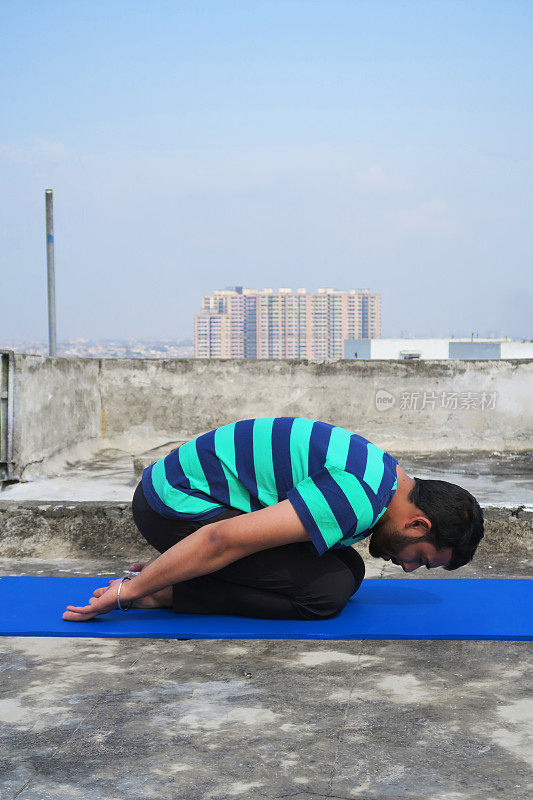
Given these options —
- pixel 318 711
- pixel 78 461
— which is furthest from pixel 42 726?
pixel 78 461

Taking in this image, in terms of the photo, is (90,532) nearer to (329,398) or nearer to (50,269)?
(329,398)

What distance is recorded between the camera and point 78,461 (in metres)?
7.16

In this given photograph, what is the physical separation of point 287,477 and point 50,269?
356 inches

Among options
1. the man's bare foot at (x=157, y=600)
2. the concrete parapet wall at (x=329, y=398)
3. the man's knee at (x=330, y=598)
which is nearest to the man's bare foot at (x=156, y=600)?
the man's bare foot at (x=157, y=600)

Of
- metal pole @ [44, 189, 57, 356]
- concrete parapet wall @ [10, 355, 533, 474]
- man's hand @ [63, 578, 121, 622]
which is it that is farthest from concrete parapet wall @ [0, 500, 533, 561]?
metal pole @ [44, 189, 57, 356]

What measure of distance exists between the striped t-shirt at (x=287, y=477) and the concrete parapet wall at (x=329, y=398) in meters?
5.09

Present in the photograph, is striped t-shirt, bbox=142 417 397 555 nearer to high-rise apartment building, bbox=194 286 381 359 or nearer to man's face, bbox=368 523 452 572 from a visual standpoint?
man's face, bbox=368 523 452 572

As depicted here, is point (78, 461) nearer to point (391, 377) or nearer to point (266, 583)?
point (391, 377)

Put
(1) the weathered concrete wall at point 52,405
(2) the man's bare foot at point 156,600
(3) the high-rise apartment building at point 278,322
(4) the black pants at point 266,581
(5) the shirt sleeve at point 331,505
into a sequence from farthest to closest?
(3) the high-rise apartment building at point 278,322 < (1) the weathered concrete wall at point 52,405 < (2) the man's bare foot at point 156,600 < (4) the black pants at point 266,581 < (5) the shirt sleeve at point 331,505

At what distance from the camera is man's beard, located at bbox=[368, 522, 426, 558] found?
2.47 metres

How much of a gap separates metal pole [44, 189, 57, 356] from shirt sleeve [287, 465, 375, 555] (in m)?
8.94

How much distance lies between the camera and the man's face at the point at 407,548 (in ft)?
8.09

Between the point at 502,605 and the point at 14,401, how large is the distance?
150 inches

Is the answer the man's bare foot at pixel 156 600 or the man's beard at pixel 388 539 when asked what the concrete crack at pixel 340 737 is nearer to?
the man's beard at pixel 388 539
